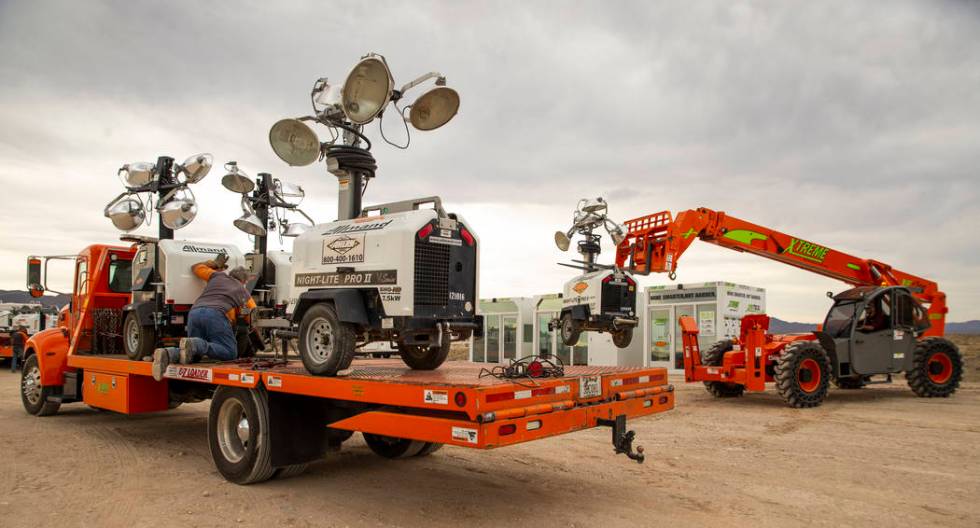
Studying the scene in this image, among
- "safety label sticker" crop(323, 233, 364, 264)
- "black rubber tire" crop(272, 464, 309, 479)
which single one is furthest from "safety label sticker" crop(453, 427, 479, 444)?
"black rubber tire" crop(272, 464, 309, 479)

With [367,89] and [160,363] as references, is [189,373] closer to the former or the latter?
[160,363]

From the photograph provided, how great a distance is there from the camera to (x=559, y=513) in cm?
606

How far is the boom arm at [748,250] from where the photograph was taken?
14695 mm

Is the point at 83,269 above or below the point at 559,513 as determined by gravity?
above

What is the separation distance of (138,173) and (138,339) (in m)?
3.32

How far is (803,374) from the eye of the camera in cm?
1370

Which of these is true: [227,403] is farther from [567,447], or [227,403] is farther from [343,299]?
[567,447]

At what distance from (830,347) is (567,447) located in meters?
7.94

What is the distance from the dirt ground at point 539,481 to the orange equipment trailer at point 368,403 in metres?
0.40

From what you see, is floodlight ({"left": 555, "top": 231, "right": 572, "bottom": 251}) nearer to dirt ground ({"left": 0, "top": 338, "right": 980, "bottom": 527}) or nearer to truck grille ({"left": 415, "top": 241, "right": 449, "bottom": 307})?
dirt ground ({"left": 0, "top": 338, "right": 980, "bottom": 527})

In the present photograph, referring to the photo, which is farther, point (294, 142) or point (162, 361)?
point (162, 361)

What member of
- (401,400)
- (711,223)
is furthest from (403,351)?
(711,223)

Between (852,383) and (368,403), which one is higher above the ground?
(368,403)

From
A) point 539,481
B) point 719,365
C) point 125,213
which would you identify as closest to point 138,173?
point 125,213
